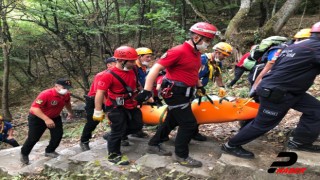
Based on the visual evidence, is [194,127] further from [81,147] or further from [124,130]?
[81,147]

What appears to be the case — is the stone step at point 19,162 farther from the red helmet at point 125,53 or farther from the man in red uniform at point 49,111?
the red helmet at point 125,53

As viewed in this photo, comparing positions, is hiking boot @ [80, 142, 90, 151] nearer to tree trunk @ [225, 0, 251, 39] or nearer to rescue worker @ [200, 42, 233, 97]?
rescue worker @ [200, 42, 233, 97]

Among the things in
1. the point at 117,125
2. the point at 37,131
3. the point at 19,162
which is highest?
the point at 117,125

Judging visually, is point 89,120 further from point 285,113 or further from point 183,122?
point 285,113

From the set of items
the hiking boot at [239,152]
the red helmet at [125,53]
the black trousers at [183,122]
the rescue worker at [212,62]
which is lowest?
the hiking boot at [239,152]

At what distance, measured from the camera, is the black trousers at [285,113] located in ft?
14.3

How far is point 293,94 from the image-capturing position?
4.34 meters

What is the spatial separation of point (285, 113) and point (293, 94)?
30 centimetres

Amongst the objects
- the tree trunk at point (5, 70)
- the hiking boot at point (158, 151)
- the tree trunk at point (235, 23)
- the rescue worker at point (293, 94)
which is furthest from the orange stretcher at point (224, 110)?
the tree trunk at point (5, 70)

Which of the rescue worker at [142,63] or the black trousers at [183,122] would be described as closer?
the black trousers at [183,122]

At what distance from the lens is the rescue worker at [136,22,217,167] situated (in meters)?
4.50

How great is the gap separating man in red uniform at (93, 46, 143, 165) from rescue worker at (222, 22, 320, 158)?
1.85 m

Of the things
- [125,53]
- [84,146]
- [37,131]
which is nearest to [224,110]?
[125,53]

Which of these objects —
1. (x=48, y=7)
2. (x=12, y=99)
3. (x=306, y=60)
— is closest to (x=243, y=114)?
(x=306, y=60)
